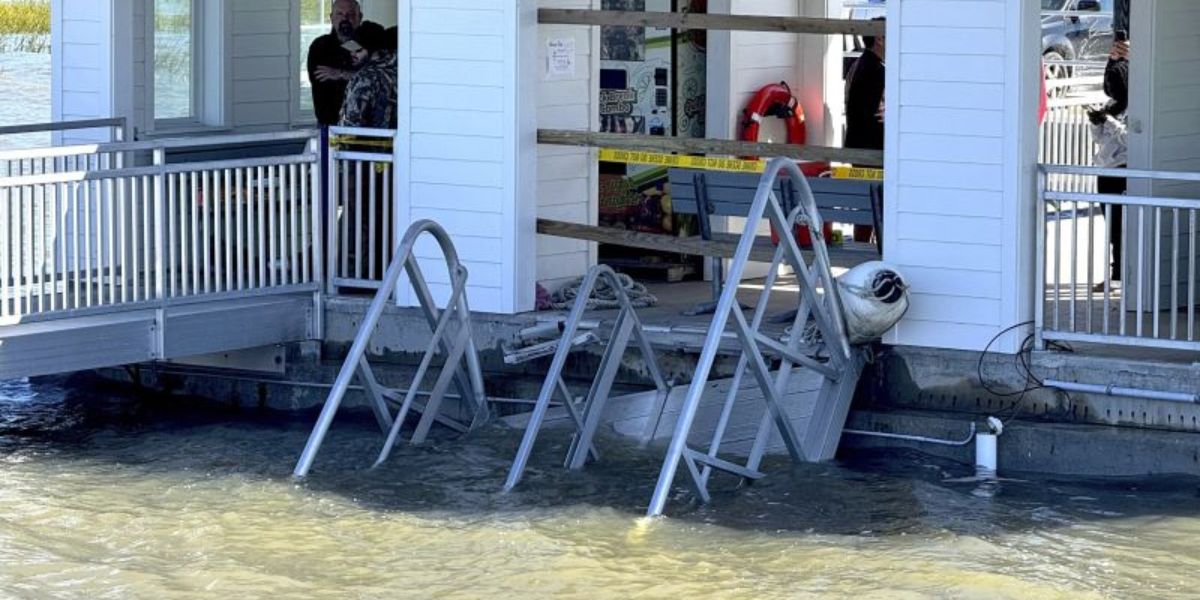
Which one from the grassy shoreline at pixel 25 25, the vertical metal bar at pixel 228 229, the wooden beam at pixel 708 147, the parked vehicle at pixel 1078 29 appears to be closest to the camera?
the wooden beam at pixel 708 147

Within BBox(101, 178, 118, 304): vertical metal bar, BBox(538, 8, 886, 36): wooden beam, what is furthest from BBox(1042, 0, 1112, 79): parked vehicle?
BBox(101, 178, 118, 304): vertical metal bar

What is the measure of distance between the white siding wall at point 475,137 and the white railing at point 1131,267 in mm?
3013

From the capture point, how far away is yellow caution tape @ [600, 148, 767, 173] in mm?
13070

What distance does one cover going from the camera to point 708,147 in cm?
1213

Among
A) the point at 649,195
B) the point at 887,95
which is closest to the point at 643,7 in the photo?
the point at 649,195

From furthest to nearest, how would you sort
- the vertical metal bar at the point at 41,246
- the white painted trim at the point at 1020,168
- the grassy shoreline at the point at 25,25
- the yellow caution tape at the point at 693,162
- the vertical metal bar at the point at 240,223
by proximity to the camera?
the grassy shoreline at the point at 25,25, the yellow caution tape at the point at 693,162, the vertical metal bar at the point at 240,223, the vertical metal bar at the point at 41,246, the white painted trim at the point at 1020,168

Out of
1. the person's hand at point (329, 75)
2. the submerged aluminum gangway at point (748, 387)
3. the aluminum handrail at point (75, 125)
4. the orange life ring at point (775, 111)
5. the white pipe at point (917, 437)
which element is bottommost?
the white pipe at point (917, 437)

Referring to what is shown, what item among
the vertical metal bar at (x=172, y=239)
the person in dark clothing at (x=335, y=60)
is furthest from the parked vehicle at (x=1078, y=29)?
Result: the vertical metal bar at (x=172, y=239)

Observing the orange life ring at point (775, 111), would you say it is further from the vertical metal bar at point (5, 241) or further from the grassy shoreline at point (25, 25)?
the grassy shoreline at point (25, 25)

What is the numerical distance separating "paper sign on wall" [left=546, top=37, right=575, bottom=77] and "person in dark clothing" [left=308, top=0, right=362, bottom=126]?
201 centimetres

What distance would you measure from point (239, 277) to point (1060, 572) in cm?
539

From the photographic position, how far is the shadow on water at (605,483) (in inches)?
405

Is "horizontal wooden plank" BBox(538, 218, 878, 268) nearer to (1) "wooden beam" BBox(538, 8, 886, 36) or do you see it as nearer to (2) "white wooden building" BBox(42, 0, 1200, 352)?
(2) "white wooden building" BBox(42, 0, 1200, 352)

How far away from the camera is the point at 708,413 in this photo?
11.6 metres
